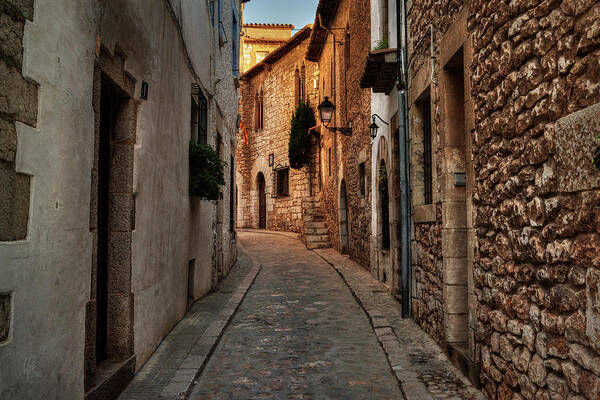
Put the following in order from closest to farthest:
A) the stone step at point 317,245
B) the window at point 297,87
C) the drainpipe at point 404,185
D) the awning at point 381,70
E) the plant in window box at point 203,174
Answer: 1. the drainpipe at point 404,185
2. the plant in window box at point 203,174
3. the awning at point 381,70
4. the stone step at point 317,245
5. the window at point 297,87

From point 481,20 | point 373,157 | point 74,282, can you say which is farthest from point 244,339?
point 373,157

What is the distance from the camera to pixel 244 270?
36.3 ft

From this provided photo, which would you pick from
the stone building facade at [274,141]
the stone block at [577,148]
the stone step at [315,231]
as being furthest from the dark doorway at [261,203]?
the stone block at [577,148]

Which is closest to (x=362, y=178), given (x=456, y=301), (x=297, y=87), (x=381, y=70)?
(x=381, y=70)

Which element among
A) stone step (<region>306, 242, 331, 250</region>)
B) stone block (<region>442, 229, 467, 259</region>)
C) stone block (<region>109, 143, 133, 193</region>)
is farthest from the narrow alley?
stone step (<region>306, 242, 331, 250</region>)

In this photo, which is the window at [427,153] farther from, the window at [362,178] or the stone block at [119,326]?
the window at [362,178]

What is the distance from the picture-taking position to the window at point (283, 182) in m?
23.0

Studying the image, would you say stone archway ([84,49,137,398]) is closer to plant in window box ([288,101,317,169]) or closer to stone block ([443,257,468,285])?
stone block ([443,257,468,285])

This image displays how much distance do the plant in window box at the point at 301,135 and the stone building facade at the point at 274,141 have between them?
1.22 ft

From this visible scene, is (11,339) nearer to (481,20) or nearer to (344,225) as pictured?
(481,20)

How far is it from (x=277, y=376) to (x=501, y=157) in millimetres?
2527

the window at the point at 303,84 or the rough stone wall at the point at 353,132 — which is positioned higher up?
the window at the point at 303,84

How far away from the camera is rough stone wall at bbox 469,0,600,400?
231 cm

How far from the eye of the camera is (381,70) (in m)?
7.25
